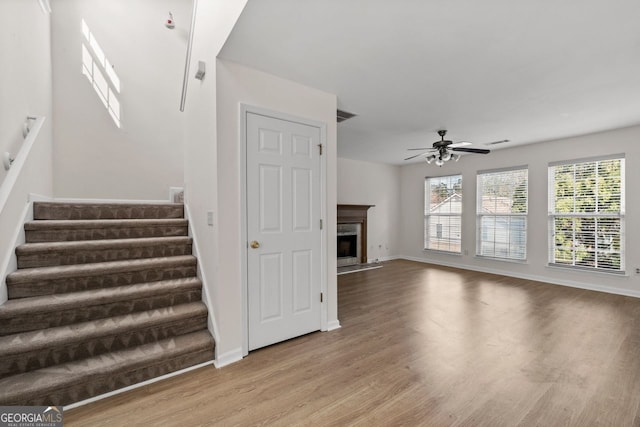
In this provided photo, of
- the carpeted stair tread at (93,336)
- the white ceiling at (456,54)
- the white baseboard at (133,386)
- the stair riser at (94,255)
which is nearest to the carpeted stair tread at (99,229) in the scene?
the stair riser at (94,255)

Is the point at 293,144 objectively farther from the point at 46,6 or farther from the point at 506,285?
the point at 506,285

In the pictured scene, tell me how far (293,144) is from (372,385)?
2.20m

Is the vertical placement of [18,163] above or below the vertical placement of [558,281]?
above

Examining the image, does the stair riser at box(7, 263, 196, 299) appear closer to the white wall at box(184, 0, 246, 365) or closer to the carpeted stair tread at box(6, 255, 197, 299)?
the carpeted stair tread at box(6, 255, 197, 299)

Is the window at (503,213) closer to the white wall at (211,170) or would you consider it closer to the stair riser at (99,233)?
the white wall at (211,170)

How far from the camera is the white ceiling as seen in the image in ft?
5.67

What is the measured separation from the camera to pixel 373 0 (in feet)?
5.36

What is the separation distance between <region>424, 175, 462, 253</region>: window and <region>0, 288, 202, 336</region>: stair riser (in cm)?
587

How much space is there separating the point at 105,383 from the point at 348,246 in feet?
17.3

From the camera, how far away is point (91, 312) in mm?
2104

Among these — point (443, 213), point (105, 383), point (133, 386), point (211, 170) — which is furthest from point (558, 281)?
point (105, 383)

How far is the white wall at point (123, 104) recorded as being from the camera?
3.61 m

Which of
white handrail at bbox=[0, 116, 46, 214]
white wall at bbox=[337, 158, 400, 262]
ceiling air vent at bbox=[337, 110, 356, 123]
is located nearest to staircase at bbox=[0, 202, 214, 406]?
white handrail at bbox=[0, 116, 46, 214]

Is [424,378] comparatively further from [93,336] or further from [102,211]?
[102,211]
